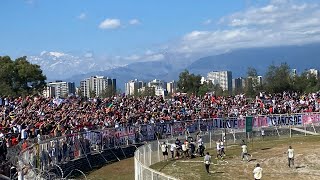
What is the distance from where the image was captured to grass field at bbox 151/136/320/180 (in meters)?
34.2

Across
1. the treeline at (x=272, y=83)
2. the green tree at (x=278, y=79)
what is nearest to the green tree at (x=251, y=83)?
the treeline at (x=272, y=83)

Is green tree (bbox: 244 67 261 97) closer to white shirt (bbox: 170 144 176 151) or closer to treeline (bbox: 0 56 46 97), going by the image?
treeline (bbox: 0 56 46 97)

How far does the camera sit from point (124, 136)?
44562 mm

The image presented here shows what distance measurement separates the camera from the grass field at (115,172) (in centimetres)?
3494

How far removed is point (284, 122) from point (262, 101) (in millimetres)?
9356

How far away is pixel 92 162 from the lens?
3944 centimetres

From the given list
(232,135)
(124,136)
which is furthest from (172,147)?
(232,135)

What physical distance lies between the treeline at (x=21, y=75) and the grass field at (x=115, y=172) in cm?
5670

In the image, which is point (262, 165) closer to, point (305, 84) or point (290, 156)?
point (290, 156)

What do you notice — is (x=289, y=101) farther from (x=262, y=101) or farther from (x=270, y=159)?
(x=270, y=159)

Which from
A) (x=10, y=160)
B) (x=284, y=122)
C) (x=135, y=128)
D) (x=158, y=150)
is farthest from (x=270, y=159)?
(x=10, y=160)

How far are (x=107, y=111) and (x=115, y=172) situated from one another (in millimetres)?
11323

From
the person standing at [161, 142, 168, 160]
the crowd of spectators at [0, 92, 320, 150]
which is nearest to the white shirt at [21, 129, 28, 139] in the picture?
the crowd of spectators at [0, 92, 320, 150]

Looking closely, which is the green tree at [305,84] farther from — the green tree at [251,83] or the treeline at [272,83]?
the green tree at [251,83]
